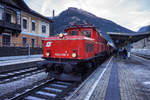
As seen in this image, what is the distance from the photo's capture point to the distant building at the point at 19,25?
1459 centimetres

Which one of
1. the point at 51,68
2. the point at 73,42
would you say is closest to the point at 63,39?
the point at 73,42

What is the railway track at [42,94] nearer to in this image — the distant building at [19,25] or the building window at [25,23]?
the distant building at [19,25]

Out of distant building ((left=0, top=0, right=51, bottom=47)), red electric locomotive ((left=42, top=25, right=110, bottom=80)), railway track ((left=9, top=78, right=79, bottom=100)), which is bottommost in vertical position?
railway track ((left=9, top=78, right=79, bottom=100))

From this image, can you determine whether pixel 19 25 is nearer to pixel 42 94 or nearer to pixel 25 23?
pixel 25 23

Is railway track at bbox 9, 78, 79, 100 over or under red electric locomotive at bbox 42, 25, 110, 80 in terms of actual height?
under

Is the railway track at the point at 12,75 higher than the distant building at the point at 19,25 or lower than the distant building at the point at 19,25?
lower

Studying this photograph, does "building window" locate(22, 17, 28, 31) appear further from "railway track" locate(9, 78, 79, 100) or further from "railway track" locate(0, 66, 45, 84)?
"railway track" locate(9, 78, 79, 100)

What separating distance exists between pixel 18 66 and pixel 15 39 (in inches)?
377

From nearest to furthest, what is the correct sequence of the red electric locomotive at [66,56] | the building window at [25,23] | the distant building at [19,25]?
the red electric locomotive at [66,56]
the distant building at [19,25]
the building window at [25,23]

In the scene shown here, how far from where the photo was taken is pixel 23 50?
14633 millimetres

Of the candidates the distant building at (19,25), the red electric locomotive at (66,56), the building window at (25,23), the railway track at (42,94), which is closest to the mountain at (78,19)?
the distant building at (19,25)

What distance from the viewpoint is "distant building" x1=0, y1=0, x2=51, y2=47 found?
14586 mm

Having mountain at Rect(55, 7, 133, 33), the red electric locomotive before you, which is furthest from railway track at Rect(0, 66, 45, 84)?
mountain at Rect(55, 7, 133, 33)

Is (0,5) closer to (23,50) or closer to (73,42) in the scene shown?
(23,50)
